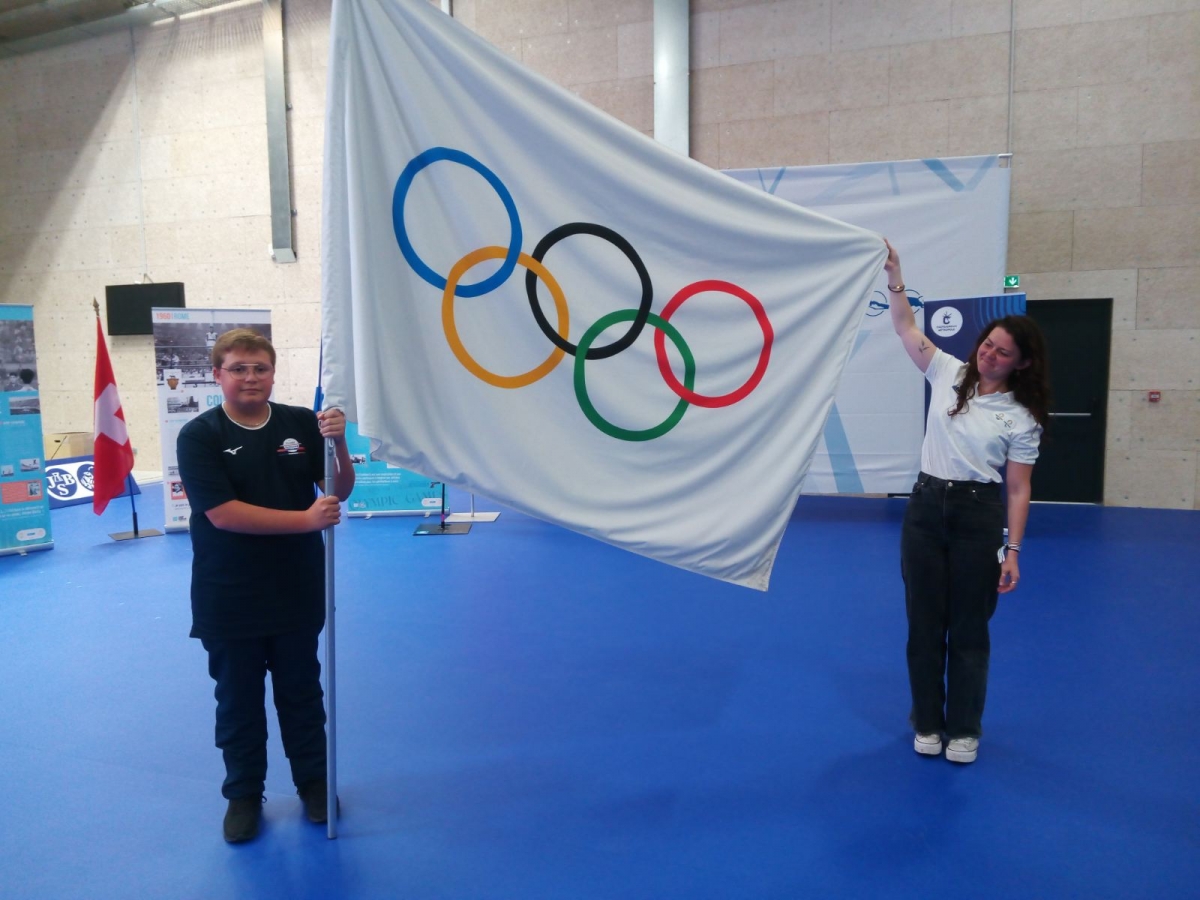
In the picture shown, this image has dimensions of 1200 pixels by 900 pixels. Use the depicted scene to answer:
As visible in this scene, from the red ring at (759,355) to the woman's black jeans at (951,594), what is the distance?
0.88 meters

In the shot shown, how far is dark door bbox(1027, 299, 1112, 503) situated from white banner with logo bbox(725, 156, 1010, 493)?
58.1 inches

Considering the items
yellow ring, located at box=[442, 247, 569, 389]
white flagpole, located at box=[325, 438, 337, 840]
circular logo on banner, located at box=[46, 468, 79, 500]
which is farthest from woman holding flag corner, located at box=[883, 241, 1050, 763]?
circular logo on banner, located at box=[46, 468, 79, 500]

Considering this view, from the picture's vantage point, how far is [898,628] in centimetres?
401

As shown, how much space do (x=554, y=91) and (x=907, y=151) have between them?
6691 mm

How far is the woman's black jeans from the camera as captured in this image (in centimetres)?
258

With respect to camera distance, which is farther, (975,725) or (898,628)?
(898,628)

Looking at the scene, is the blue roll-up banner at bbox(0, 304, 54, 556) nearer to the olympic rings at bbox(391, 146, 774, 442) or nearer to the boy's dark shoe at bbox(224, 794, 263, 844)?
the boy's dark shoe at bbox(224, 794, 263, 844)

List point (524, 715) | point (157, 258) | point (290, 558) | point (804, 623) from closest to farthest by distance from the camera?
1. point (290, 558)
2. point (524, 715)
3. point (804, 623)
4. point (157, 258)

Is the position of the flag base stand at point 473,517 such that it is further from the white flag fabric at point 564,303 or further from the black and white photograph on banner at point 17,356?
the white flag fabric at point 564,303

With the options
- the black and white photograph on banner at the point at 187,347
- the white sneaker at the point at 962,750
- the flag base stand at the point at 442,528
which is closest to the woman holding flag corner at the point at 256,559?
the white sneaker at the point at 962,750

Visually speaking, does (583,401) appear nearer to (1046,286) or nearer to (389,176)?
(389,176)

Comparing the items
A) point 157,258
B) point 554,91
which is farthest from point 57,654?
point 157,258

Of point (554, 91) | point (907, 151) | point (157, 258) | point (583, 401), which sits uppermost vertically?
point (907, 151)

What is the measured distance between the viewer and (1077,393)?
745 cm
